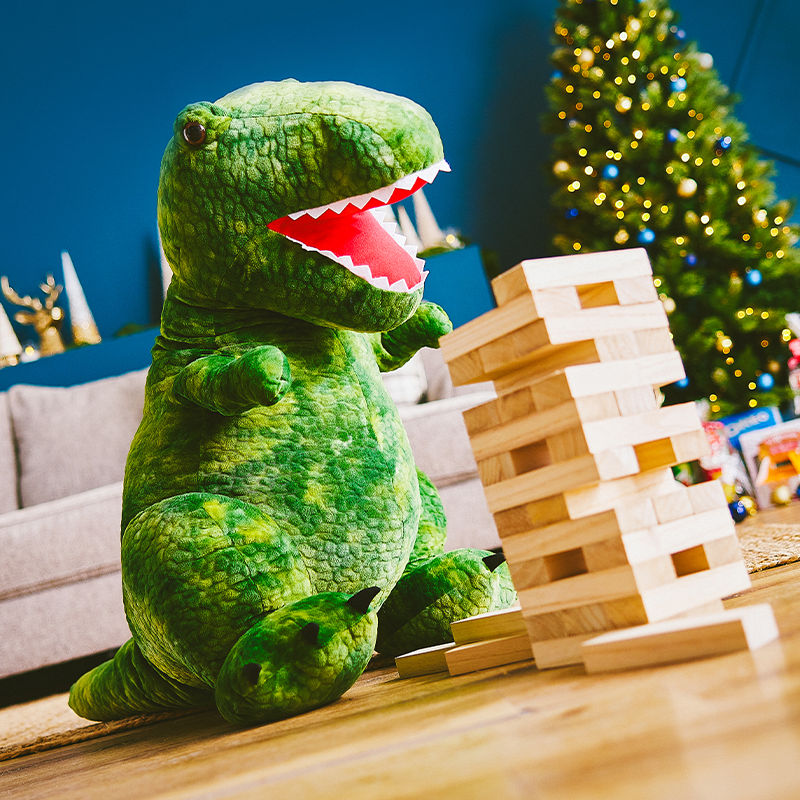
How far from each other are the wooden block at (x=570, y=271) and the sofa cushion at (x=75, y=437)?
2454 mm

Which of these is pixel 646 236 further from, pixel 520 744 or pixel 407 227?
pixel 520 744

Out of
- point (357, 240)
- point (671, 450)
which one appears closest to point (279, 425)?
point (357, 240)

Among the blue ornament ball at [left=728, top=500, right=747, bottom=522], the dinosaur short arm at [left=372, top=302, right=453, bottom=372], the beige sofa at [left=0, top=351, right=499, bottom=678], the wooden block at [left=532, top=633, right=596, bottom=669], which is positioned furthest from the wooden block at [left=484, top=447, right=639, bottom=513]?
the blue ornament ball at [left=728, top=500, right=747, bottom=522]

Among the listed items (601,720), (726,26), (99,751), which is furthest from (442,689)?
(726,26)

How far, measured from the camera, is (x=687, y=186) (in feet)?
10.4

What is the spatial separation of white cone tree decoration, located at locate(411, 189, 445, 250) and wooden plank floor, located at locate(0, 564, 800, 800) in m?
2.90

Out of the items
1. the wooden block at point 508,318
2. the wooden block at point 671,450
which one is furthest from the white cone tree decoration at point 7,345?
the wooden block at point 671,450

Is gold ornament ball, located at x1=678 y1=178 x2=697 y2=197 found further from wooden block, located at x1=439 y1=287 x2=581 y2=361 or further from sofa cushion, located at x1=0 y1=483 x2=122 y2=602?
wooden block, located at x1=439 y1=287 x2=581 y2=361

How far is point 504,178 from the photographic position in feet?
13.1

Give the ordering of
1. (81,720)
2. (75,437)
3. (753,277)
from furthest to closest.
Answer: (753,277) < (75,437) < (81,720)

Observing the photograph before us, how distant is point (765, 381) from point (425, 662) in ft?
8.16

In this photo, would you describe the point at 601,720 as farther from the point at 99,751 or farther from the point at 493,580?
the point at 99,751

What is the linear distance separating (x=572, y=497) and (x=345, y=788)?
305 millimetres

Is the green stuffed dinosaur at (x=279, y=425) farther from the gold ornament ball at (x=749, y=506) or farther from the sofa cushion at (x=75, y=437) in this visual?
the sofa cushion at (x=75, y=437)
